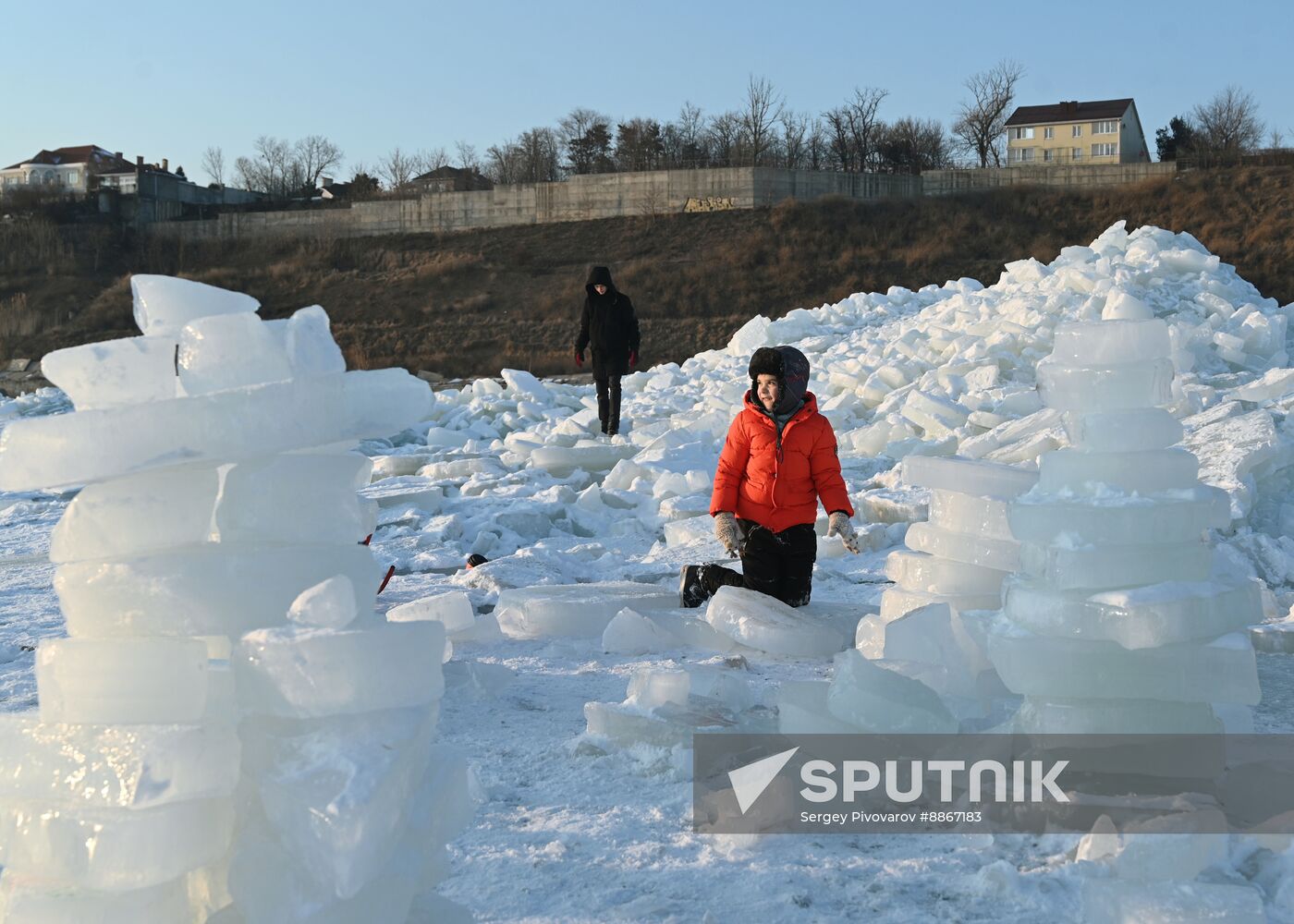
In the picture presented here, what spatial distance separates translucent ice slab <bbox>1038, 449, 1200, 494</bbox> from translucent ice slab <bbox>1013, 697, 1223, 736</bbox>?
22.8 inches

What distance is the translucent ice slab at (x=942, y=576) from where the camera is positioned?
4.17m

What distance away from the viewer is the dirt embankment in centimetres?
2823

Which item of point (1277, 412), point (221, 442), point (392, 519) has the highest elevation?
point (221, 442)

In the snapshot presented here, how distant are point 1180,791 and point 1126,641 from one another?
426mm

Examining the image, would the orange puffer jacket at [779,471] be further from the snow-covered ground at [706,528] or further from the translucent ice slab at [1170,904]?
the translucent ice slab at [1170,904]

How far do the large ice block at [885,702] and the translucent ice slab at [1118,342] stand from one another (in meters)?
1.03

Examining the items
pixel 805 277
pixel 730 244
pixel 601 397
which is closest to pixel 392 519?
pixel 601 397

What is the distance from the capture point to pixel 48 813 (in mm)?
1922

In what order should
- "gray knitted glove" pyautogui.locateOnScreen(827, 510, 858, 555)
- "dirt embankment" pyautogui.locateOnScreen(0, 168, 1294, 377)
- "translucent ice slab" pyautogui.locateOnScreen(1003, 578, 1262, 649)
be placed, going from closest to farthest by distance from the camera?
"translucent ice slab" pyautogui.locateOnScreen(1003, 578, 1262, 649), "gray knitted glove" pyautogui.locateOnScreen(827, 510, 858, 555), "dirt embankment" pyautogui.locateOnScreen(0, 168, 1294, 377)

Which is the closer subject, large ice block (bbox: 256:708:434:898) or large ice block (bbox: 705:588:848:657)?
large ice block (bbox: 256:708:434:898)

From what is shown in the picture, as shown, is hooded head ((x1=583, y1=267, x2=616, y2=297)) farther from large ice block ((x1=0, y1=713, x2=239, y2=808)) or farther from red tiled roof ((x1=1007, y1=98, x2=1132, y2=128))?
red tiled roof ((x1=1007, y1=98, x2=1132, y2=128))

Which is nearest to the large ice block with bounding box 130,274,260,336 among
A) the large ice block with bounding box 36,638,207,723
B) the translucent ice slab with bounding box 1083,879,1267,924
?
the large ice block with bounding box 36,638,207,723

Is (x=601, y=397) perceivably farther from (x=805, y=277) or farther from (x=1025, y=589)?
(x=805, y=277)

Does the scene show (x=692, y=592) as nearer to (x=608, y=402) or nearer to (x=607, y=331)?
(x=607, y=331)
